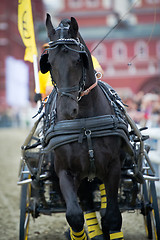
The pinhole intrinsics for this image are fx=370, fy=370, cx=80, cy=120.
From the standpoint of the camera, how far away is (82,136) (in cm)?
305

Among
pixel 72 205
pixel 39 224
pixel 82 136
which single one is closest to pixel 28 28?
pixel 82 136

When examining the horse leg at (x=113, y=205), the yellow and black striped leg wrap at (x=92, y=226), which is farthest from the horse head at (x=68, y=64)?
the yellow and black striped leg wrap at (x=92, y=226)

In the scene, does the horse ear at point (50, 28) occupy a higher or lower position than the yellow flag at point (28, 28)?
lower

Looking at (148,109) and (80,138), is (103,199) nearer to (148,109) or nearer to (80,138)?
(80,138)

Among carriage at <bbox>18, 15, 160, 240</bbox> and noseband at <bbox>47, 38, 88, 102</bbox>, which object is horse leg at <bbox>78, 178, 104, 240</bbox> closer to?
carriage at <bbox>18, 15, 160, 240</bbox>

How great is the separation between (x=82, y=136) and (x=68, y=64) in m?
0.63

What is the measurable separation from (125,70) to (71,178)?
109 feet

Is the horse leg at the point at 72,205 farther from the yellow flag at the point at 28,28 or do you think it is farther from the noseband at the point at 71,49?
the yellow flag at the point at 28,28

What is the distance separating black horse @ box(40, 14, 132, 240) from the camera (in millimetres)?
2891

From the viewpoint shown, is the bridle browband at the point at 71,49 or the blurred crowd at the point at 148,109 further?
the blurred crowd at the point at 148,109

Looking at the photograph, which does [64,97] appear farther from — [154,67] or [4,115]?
[154,67]

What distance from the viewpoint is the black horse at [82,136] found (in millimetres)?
2891

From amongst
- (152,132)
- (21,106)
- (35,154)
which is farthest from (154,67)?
(35,154)

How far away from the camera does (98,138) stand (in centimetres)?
310
